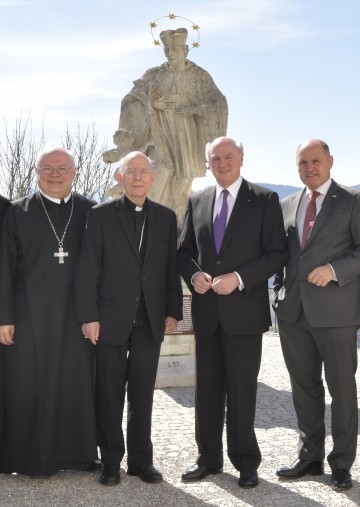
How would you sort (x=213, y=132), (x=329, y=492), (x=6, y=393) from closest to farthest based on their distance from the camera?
(x=329, y=492), (x=6, y=393), (x=213, y=132)

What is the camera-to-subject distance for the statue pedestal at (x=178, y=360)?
8852mm

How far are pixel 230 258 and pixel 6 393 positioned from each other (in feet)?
5.85

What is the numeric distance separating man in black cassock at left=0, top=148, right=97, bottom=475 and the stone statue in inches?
208

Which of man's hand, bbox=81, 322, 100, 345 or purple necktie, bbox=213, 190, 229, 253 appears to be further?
purple necktie, bbox=213, 190, 229, 253

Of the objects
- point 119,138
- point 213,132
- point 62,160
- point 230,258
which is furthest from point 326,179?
point 119,138

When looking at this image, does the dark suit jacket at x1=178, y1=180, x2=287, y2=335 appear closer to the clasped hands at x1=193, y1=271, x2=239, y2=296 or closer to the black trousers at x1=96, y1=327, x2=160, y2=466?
the clasped hands at x1=193, y1=271, x2=239, y2=296

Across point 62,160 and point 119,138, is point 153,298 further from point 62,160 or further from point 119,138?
point 119,138

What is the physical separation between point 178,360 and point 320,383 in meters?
4.03

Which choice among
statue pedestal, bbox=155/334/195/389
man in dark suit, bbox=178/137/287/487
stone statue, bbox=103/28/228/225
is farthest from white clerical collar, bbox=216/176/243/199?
stone statue, bbox=103/28/228/225

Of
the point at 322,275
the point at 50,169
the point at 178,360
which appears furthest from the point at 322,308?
the point at 178,360

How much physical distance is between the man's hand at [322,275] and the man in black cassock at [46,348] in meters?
1.59

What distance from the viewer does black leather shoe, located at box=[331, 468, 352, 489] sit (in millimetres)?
4754

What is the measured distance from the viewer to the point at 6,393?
5.05 meters

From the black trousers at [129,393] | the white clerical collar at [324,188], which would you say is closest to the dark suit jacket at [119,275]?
the black trousers at [129,393]
